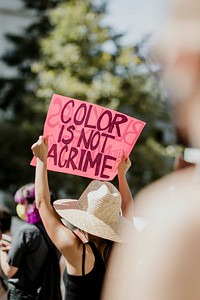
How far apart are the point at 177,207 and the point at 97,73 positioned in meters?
18.8

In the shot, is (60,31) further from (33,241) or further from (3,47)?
(33,241)

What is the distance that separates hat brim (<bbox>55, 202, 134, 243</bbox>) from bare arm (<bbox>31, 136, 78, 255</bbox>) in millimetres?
125

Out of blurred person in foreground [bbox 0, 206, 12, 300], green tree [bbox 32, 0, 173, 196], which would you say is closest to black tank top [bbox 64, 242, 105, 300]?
blurred person in foreground [bbox 0, 206, 12, 300]

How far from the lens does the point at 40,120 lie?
776 inches

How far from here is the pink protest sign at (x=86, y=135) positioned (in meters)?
3.10

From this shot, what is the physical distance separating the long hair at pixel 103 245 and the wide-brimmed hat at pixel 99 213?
41 millimetres

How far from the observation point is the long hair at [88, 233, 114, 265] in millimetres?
2883

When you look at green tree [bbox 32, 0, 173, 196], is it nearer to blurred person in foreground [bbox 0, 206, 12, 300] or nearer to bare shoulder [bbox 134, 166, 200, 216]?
blurred person in foreground [bbox 0, 206, 12, 300]

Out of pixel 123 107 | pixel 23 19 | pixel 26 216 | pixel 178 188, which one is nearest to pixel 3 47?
pixel 23 19

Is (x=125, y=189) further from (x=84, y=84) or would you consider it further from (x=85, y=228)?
(x=84, y=84)

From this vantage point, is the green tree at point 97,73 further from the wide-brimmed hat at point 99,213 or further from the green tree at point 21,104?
the wide-brimmed hat at point 99,213

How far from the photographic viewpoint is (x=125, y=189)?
318 centimetres

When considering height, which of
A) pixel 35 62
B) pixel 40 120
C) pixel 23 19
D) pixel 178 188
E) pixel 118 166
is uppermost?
pixel 23 19

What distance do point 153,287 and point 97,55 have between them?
748 inches
